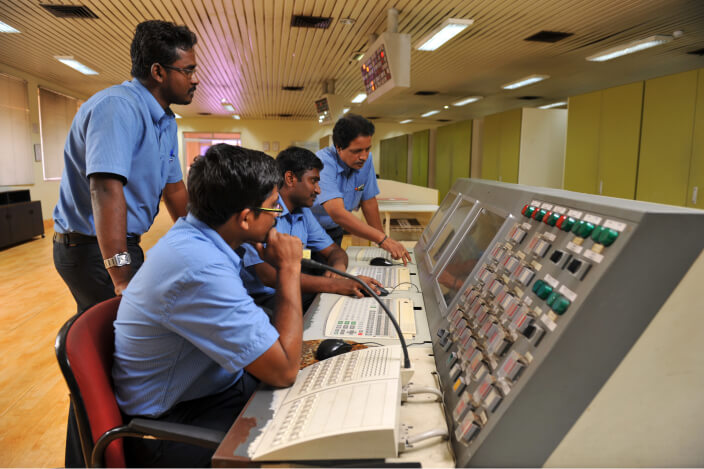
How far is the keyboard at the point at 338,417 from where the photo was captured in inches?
27.9

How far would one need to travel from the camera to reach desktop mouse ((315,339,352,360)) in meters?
1.10

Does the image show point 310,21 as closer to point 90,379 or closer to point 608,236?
point 90,379

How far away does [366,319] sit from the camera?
1422 millimetres

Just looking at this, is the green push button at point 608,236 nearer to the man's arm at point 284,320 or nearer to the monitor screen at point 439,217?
the man's arm at point 284,320

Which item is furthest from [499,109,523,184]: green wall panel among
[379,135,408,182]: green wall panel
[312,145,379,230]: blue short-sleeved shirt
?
[379,135,408,182]: green wall panel

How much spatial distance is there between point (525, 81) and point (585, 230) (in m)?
8.75

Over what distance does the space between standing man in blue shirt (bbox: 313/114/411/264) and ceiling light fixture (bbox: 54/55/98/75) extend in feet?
19.8

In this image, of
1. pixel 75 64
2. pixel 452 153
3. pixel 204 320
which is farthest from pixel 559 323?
pixel 452 153

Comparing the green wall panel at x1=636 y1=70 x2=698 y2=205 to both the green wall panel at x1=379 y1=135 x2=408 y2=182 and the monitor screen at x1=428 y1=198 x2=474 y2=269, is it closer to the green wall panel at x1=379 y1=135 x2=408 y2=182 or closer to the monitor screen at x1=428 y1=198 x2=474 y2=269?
the monitor screen at x1=428 y1=198 x2=474 y2=269

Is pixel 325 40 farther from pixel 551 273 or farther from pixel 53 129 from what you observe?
pixel 53 129

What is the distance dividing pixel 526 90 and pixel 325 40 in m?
5.88

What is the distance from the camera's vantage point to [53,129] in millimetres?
9141

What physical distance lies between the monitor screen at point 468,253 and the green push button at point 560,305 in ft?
1.77

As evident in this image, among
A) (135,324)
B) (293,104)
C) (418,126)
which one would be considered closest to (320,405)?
(135,324)
